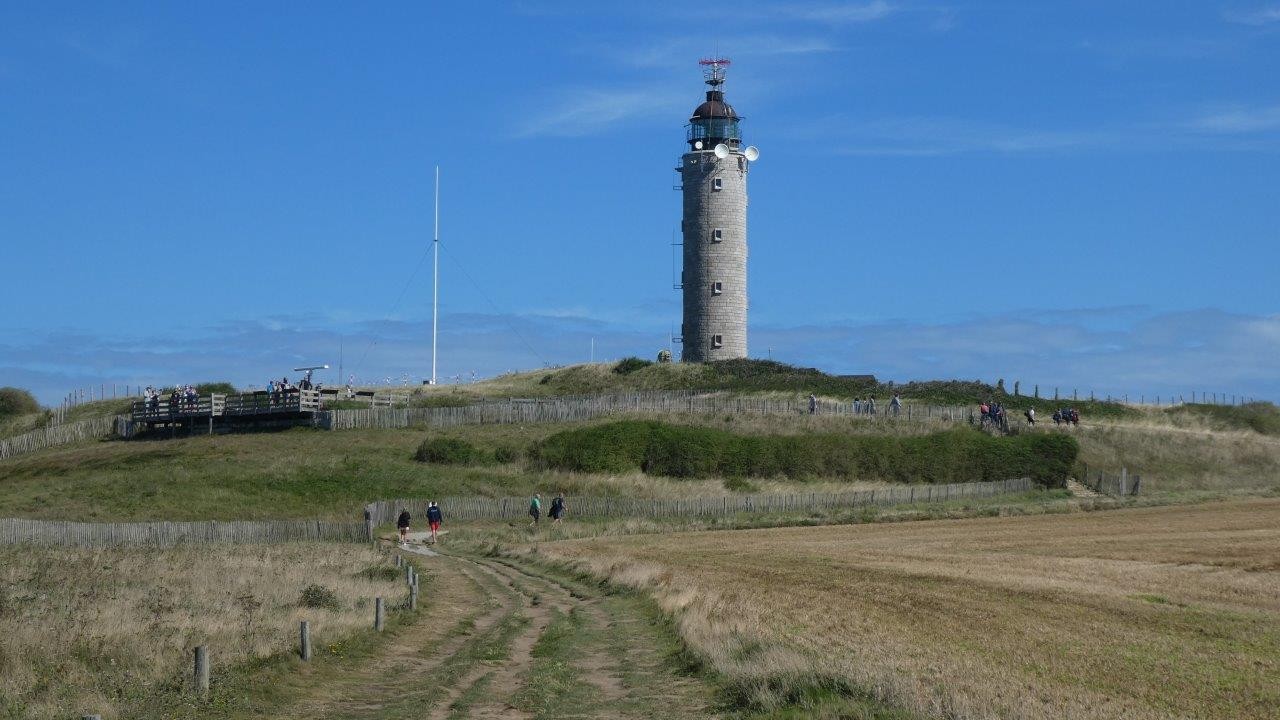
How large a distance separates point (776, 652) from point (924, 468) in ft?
193

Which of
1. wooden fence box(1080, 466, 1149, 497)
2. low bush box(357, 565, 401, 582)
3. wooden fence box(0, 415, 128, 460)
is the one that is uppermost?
wooden fence box(0, 415, 128, 460)

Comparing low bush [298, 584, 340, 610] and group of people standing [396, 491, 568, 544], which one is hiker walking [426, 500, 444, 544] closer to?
group of people standing [396, 491, 568, 544]

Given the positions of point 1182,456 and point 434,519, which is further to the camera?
point 1182,456

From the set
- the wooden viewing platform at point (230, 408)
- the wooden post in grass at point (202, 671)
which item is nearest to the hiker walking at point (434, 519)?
the wooden viewing platform at point (230, 408)

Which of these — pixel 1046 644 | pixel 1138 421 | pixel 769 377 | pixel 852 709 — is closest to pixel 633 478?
pixel 769 377

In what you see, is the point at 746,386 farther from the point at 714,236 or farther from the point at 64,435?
the point at 64,435

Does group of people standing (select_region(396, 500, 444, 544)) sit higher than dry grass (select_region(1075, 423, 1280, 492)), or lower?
A: lower

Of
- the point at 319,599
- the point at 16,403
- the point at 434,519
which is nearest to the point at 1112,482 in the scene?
the point at 434,519

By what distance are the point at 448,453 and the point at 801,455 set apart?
17.2 m

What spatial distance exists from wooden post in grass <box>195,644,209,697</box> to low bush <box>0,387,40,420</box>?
108734mm

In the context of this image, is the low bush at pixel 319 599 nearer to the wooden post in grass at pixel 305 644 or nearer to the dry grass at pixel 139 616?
the dry grass at pixel 139 616

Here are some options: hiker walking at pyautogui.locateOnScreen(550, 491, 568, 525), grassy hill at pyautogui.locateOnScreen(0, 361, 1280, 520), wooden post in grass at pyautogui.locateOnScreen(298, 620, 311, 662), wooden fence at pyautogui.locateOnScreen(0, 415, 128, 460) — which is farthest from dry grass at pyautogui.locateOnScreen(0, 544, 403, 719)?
wooden fence at pyautogui.locateOnScreen(0, 415, 128, 460)

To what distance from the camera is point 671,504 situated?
65125 mm

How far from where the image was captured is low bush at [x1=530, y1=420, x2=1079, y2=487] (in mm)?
75500
